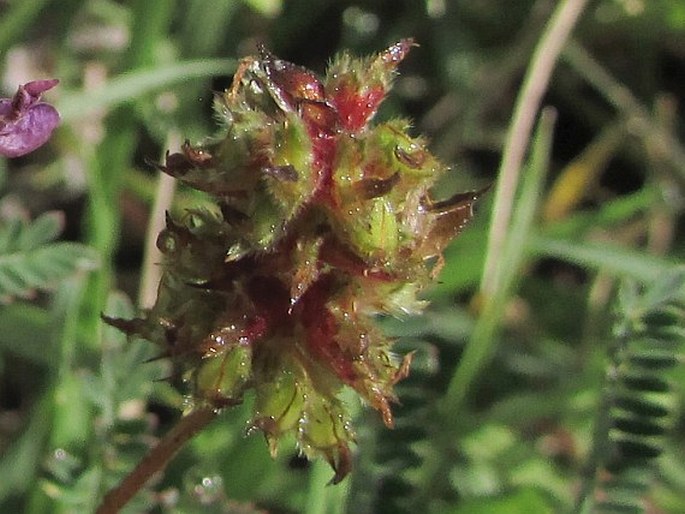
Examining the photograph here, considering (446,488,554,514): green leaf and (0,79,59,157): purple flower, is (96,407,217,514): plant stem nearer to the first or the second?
(0,79,59,157): purple flower

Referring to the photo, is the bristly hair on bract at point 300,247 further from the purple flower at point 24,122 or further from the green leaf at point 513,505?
the green leaf at point 513,505

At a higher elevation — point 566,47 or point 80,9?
point 566,47

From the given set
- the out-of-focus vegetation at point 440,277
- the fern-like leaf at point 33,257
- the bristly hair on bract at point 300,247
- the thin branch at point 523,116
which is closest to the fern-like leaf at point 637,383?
the out-of-focus vegetation at point 440,277

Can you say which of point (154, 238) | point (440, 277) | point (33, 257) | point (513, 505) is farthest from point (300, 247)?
point (154, 238)

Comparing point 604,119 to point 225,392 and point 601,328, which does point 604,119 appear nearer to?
point 601,328

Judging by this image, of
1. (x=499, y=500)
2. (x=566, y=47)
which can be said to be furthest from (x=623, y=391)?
(x=566, y=47)

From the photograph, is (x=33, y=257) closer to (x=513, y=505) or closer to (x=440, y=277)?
(x=440, y=277)
